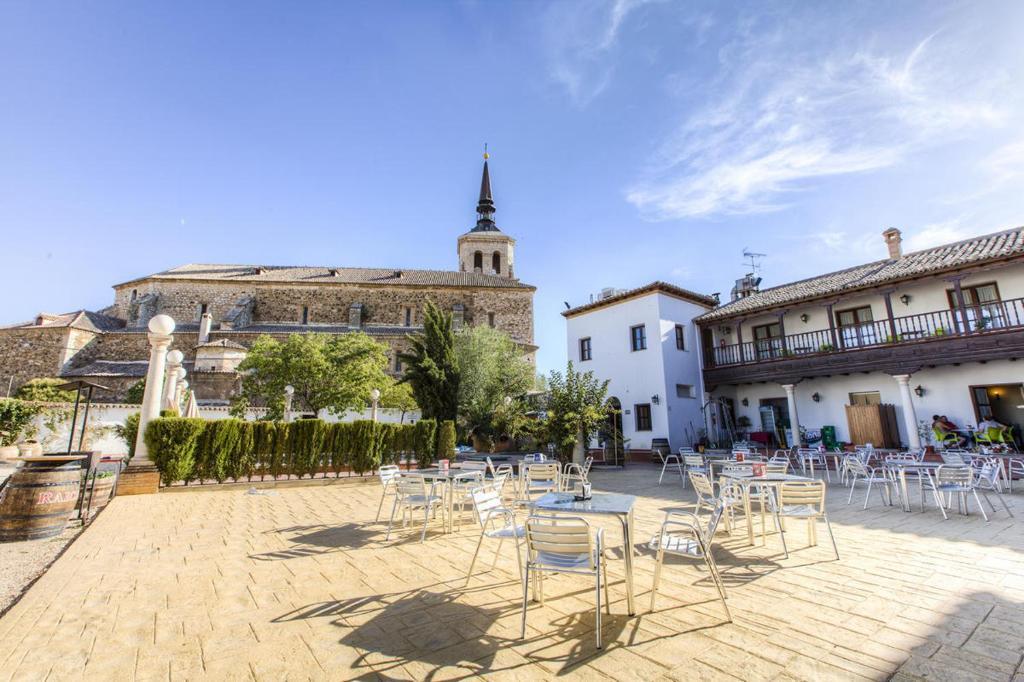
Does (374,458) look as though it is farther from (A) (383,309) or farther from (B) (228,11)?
(A) (383,309)

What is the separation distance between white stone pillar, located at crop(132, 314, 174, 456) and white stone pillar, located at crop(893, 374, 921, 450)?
59.2ft

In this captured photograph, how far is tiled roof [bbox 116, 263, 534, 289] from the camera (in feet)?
101

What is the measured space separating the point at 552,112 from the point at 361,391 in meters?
15.2

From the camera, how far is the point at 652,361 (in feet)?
51.8

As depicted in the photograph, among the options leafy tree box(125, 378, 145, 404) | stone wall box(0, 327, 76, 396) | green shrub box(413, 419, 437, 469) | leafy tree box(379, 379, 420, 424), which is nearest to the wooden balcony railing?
green shrub box(413, 419, 437, 469)

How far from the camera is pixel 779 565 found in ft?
12.9

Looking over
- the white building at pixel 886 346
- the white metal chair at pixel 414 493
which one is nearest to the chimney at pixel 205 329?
the white metal chair at pixel 414 493

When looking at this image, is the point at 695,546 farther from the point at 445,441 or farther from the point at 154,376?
the point at 445,441

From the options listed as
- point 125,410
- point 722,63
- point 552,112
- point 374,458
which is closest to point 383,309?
point 125,410

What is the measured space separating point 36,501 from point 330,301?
2753cm

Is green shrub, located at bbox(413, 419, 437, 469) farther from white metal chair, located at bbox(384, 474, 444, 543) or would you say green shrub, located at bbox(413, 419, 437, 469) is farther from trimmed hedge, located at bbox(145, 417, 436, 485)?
white metal chair, located at bbox(384, 474, 444, 543)

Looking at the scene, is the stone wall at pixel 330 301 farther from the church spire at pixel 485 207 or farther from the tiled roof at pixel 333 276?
the church spire at pixel 485 207

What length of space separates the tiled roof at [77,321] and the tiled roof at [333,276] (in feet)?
11.9

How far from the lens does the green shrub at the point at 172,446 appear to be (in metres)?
8.21
